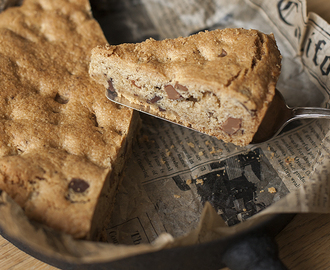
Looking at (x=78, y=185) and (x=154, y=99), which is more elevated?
(x=154, y=99)

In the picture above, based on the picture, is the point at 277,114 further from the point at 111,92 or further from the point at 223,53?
the point at 111,92

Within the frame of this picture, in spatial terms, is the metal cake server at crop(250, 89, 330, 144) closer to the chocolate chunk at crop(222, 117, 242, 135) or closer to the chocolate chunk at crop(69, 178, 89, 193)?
the chocolate chunk at crop(222, 117, 242, 135)

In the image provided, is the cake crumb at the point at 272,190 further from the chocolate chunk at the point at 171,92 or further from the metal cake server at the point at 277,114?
the chocolate chunk at the point at 171,92

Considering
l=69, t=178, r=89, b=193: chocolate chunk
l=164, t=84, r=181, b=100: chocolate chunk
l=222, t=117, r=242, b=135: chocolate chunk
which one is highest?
l=164, t=84, r=181, b=100: chocolate chunk

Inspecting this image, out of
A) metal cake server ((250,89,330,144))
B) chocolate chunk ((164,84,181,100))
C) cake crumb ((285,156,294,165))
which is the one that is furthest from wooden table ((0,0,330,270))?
chocolate chunk ((164,84,181,100))

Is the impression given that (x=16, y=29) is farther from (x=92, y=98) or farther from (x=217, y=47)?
(x=217, y=47)

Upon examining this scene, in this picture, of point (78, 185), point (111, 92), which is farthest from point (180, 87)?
point (78, 185)

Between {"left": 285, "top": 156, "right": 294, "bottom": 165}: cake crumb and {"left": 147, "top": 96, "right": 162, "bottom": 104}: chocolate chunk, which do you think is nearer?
{"left": 147, "top": 96, "right": 162, "bottom": 104}: chocolate chunk
